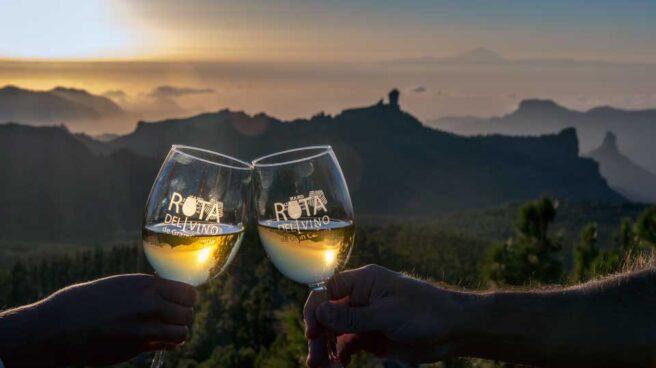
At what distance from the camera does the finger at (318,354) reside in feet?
6.46

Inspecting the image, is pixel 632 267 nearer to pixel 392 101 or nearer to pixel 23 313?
pixel 23 313

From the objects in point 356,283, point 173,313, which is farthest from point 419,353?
point 173,313

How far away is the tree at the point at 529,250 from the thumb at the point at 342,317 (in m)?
12.9

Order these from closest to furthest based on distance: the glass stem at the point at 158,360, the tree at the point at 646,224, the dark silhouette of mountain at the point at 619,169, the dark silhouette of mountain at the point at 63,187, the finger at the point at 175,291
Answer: the glass stem at the point at 158,360 → the finger at the point at 175,291 → the tree at the point at 646,224 → the dark silhouette of mountain at the point at 63,187 → the dark silhouette of mountain at the point at 619,169

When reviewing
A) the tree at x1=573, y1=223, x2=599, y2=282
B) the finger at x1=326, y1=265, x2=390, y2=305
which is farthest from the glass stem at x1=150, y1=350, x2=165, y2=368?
the tree at x1=573, y1=223, x2=599, y2=282

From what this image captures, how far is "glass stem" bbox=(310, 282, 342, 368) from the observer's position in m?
1.94

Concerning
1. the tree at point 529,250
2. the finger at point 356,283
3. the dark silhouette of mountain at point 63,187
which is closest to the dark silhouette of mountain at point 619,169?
the dark silhouette of mountain at point 63,187

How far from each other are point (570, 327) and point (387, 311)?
0.58m

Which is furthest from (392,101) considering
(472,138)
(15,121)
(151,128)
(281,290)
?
(281,290)

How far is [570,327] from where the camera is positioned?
7.09ft

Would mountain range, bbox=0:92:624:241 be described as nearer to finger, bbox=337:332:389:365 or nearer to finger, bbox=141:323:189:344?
finger, bbox=337:332:389:365

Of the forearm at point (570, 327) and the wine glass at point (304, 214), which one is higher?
the wine glass at point (304, 214)

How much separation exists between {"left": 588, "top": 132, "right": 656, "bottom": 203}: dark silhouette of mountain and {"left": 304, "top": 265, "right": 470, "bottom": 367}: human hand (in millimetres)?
187318

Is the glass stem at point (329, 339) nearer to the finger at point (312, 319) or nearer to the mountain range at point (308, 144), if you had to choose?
the finger at point (312, 319)
